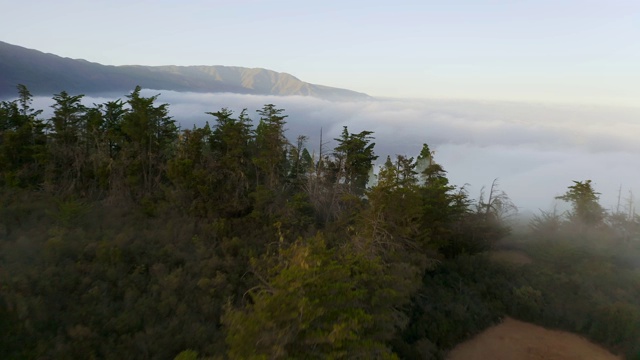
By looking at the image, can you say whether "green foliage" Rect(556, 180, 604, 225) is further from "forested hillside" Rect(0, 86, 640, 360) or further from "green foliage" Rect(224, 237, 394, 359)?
"green foliage" Rect(224, 237, 394, 359)

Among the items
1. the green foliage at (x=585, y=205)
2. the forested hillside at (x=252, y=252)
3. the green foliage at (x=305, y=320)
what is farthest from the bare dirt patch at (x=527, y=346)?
the green foliage at (x=585, y=205)

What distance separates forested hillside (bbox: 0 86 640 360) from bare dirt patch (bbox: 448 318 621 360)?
43cm

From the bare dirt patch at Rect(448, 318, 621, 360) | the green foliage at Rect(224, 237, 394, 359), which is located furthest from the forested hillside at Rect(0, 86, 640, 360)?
the bare dirt patch at Rect(448, 318, 621, 360)

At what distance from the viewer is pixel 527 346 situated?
1586 centimetres

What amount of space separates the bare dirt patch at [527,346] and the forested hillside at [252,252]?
1.42 feet

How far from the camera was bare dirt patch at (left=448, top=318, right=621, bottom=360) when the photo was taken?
50.3 ft

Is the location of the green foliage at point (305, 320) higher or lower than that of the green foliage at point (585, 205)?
higher

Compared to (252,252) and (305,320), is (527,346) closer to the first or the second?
(252,252)

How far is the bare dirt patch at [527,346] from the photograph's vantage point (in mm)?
15328

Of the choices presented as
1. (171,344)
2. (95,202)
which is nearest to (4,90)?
(95,202)

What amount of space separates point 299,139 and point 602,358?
54.1 feet

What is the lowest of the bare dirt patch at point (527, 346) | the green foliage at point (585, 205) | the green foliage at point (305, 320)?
the bare dirt patch at point (527, 346)

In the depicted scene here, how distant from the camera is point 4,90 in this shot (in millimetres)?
125688

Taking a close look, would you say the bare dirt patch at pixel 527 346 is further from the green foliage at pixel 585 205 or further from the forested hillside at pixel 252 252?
the green foliage at pixel 585 205
